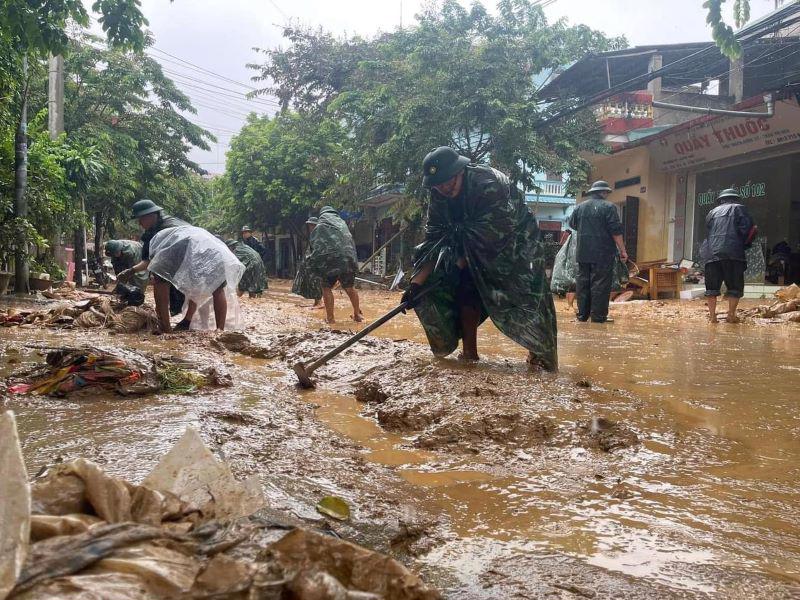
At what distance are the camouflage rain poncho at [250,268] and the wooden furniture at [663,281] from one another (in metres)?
7.73

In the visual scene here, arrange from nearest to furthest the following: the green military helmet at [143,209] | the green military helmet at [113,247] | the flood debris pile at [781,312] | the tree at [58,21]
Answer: the tree at [58,21], the green military helmet at [143,209], the green military helmet at [113,247], the flood debris pile at [781,312]

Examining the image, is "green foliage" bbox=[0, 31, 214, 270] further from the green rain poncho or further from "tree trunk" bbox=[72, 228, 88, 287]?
the green rain poncho

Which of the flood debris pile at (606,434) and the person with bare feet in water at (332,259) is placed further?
the person with bare feet in water at (332,259)

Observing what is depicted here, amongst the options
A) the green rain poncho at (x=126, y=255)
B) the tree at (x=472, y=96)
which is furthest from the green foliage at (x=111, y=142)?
the tree at (x=472, y=96)

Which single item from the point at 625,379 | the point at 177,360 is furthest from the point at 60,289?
the point at 625,379

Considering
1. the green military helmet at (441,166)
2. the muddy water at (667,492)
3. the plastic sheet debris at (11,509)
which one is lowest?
the muddy water at (667,492)

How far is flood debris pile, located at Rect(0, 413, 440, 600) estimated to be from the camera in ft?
3.26

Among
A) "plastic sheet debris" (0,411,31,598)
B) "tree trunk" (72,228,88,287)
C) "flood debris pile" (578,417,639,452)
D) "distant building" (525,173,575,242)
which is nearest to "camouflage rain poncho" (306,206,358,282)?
"flood debris pile" (578,417,639,452)

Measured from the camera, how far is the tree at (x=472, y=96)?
14.6 meters

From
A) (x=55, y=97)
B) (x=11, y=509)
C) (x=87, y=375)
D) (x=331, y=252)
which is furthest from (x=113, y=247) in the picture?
(x=11, y=509)

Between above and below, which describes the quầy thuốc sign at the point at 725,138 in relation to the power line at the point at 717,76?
below

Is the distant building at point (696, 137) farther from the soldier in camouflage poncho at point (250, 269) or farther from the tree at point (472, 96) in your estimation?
the soldier in camouflage poncho at point (250, 269)

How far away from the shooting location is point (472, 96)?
1443cm

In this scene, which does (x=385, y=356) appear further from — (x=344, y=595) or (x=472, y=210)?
(x=344, y=595)
